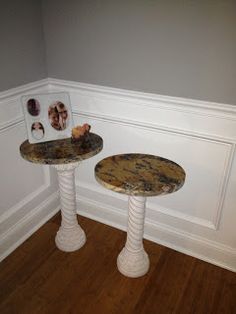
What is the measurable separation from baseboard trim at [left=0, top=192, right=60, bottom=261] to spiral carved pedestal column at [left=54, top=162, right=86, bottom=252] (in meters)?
0.27

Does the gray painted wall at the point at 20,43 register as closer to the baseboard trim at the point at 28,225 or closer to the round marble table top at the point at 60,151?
the round marble table top at the point at 60,151

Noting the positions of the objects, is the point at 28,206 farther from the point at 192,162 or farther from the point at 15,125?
the point at 192,162

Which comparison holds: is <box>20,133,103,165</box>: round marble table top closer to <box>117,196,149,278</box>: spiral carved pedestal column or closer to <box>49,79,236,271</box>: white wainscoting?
<box>49,79,236,271</box>: white wainscoting

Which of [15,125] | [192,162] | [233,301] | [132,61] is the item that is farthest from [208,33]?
[233,301]

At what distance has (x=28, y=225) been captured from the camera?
2.33m

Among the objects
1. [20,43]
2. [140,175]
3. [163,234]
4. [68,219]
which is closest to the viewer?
[140,175]

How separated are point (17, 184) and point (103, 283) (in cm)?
94

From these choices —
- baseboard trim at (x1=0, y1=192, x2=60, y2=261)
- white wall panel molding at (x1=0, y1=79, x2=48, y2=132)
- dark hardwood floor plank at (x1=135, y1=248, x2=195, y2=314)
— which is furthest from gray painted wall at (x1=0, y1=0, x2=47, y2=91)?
dark hardwood floor plank at (x1=135, y1=248, x2=195, y2=314)

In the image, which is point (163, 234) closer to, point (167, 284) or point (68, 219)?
point (167, 284)

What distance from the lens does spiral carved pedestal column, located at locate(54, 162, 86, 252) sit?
202 centimetres

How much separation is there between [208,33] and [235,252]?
1.45 m

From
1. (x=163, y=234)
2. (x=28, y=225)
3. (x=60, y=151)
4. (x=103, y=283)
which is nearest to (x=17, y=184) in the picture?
(x=28, y=225)

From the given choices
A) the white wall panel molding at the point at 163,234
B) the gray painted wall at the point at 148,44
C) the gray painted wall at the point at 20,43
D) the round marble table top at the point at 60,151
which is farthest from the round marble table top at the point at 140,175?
the gray painted wall at the point at 20,43

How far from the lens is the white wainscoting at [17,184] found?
1981mm
